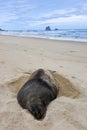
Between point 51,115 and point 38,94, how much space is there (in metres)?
0.44

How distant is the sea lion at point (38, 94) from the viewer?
3.12 meters

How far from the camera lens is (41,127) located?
2891 mm

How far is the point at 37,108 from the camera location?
10.1 ft

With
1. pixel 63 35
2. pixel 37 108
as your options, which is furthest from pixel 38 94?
pixel 63 35

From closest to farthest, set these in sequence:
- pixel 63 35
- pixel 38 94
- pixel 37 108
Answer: pixel 37 108 → pixel 38 94 → pixel 63 35

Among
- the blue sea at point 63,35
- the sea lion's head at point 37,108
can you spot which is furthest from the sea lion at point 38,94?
the blue sea at point 63,35

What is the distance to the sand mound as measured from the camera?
2902mm

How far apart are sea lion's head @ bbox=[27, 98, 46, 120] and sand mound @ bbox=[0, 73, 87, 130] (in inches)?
2.2

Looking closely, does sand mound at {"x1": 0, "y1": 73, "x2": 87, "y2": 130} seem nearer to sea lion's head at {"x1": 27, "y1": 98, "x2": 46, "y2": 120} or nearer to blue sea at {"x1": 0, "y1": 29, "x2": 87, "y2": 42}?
sea lion's head at {"x1": 27, "y1": 98, "x2": 46, "y2": 120}

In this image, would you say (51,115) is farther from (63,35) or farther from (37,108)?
(63,35)

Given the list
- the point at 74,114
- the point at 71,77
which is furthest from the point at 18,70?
the point at 74,114

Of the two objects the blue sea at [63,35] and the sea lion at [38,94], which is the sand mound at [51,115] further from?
the blue sea at [63,35]

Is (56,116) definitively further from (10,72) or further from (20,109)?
(10,72)

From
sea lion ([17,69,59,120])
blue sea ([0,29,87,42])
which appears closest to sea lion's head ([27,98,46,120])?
sea lion ([17,69,59,120])
